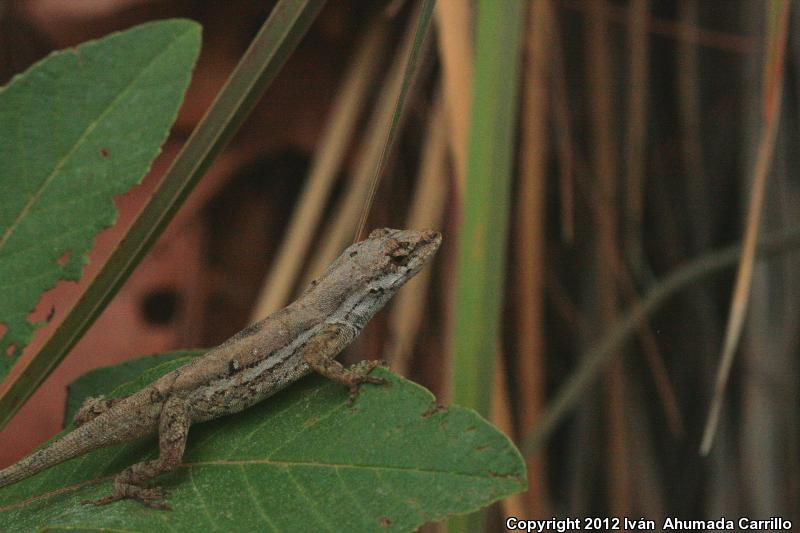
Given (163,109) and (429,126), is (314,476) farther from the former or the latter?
(429,126)

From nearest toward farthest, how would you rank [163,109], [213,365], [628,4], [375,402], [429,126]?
1. [375,402]
2. [163,109]
3. [213,365]
4. [429,126]
5. [628,4]

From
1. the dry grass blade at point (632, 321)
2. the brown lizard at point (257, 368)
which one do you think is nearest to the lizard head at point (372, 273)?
the brown lizard at point (257, 368)

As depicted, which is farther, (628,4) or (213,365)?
(628,4)

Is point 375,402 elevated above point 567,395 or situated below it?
above

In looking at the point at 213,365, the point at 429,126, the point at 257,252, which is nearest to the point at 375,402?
the point at 213,365

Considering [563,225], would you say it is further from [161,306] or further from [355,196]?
[161,306]

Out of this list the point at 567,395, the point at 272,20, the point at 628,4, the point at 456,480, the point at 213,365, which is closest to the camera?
the point at 456,480

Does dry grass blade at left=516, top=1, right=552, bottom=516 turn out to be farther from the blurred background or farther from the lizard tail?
the lizard tail

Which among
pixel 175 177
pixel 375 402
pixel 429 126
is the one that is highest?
pixel 429 126
